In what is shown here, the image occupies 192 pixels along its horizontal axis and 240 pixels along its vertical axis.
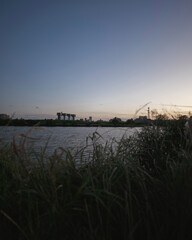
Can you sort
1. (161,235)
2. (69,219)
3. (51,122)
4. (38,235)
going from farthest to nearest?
(51,122), (69,219), (38,235), (161,235)

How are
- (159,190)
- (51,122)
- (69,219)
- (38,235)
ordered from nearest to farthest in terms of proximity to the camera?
(38,235), (69,219), (159,190), (51,122)

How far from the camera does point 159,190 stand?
1.53 metres

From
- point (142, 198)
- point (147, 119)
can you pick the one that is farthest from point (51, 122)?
point (142, 198)

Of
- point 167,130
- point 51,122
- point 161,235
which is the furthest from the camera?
point 51,122

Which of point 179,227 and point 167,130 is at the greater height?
point 167,130

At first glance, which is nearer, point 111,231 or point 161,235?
point 161,235

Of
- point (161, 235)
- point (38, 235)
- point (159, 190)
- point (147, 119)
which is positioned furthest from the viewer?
point (147, 119)

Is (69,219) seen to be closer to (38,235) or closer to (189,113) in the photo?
(38,235)

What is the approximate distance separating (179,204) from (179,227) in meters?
0.15

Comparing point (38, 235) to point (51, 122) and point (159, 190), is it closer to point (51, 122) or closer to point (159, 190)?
point (159, 190)

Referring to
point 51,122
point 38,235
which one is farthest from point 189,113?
point 51,122

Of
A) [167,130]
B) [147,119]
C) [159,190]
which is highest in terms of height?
[147,119]

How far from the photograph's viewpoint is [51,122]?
63438mm

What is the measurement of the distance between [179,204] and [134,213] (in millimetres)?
436
